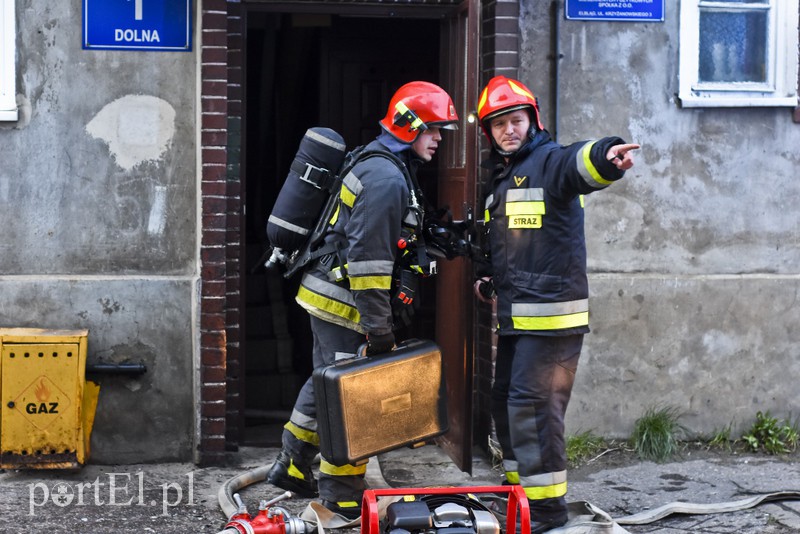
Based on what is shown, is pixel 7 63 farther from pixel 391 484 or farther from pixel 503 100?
pixel 391 484

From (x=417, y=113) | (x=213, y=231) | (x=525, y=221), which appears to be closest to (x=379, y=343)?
(x=525, y=221)

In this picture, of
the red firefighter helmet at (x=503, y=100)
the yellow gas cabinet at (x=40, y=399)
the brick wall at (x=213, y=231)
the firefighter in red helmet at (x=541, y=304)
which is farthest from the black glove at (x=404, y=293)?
the yellow gas cabinet at (x=40, y=399)

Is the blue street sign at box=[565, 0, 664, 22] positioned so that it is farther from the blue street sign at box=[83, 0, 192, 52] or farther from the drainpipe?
the blue street sign at box=[83, 0, 192, 52]

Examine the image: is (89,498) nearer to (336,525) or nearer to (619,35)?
(336,525)

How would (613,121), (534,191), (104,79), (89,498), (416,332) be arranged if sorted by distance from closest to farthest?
1. (534,191)
2. (89,498)
3. (104,79)
4. (613,121)
5. (416,332)

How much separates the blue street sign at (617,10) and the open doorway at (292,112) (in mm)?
1500

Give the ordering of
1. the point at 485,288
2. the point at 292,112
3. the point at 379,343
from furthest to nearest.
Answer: the point at 292,112 < the point at 485,288 < the point at 379,343

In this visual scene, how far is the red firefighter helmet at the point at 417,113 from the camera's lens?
5609 mm

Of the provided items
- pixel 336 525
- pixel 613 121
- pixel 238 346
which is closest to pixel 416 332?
pixel 238 346

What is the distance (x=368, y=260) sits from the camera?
5.33 metres

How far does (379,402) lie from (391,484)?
4.14 feet

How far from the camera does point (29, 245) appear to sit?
655cm

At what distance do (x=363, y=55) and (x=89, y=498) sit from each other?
373 centimetres

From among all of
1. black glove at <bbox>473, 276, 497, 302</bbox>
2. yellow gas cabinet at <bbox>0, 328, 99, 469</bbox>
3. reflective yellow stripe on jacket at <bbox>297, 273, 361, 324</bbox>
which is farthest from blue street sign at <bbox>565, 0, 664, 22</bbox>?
yellow gas cabinet at <bbox>0, 328, 99, 469</bbox>
